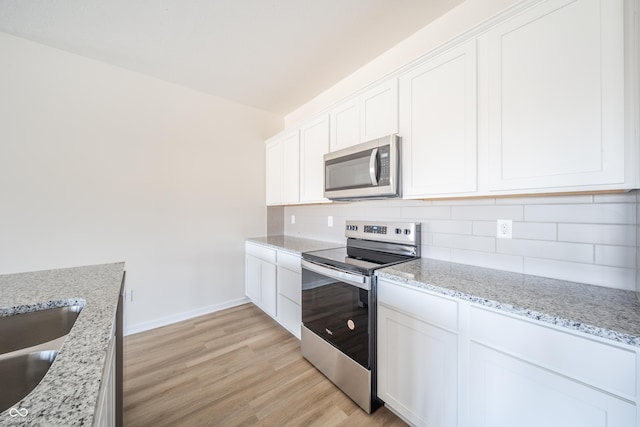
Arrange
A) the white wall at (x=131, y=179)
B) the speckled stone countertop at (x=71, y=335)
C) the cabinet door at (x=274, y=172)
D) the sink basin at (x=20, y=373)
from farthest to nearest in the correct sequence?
the cabinet door at (x=274, y=172), the white wall at (x=131, y=179), the sink basin at (x=20, y=373), the speckled stone countertop at (x=71, y=335)

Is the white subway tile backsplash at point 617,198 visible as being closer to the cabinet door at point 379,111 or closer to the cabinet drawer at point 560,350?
the cabinet drawer at point 560,350

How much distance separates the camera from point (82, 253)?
223 cm

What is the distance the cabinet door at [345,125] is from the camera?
2016 millimetres

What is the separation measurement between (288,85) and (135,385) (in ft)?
9.91

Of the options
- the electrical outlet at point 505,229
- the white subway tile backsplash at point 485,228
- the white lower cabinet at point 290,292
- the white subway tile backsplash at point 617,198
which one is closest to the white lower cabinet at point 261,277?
the white lower cabinet at point 290,292

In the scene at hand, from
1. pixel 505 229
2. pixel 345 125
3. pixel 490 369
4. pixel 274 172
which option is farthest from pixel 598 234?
pixel 274 172

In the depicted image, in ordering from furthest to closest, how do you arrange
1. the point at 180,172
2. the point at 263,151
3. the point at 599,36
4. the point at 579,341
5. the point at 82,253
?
1. the point at 263,151
2. the point at 180,172
3. the point at 82,253
4. the point at 599,36
5. the point at 579,341

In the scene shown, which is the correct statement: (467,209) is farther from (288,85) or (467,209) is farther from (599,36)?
(288,85)

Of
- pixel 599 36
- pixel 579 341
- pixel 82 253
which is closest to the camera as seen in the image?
pixel 579 341

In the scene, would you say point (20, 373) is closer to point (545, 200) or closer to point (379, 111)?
A: point (379, 111)

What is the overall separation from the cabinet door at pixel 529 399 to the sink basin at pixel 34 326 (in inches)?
66.1

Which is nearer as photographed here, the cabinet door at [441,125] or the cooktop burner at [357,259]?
the cabinet door at [441,125]

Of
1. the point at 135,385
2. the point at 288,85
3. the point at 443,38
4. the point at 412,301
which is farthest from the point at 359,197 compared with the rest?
the point at 135,385

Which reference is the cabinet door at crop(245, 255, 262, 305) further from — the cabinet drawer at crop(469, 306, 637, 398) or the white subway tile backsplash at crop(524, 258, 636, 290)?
the white subway tile backsplash at crop(524, 258, 636, 290)
